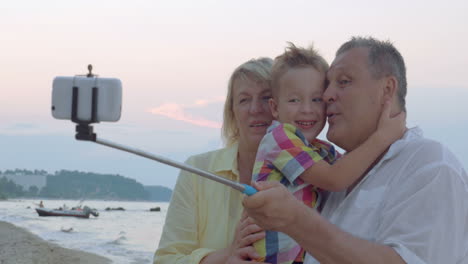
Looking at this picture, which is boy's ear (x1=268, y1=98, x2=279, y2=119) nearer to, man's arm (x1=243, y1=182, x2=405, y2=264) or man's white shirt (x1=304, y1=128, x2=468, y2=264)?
man's white shirt (x1=304, y1=128, x2=468, y2=264)

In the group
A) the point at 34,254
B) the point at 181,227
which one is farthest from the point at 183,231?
the point at 34,254

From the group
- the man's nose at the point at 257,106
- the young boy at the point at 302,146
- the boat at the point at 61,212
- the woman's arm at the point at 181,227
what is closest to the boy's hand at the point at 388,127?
the young boy at the point at 302,146

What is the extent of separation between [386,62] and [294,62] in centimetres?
71

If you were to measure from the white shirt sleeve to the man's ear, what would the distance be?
1.89 feet

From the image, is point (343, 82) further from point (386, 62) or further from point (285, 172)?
point (285, 172)

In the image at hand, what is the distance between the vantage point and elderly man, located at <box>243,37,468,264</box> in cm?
280

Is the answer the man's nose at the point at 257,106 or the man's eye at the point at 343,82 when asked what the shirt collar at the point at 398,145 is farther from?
the man's nose at the point at 257,106

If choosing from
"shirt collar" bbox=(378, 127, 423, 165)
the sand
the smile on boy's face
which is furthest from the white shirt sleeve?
the sand

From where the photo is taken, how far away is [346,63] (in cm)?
351

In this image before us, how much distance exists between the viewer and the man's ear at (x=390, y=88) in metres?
3.38

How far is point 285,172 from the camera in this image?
139 inches

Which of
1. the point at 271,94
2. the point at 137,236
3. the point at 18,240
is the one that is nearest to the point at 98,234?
the point at 137,236

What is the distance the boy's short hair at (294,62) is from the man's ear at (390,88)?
1.91ft

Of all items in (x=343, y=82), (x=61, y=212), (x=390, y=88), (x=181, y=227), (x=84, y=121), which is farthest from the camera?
(x=61, y=212)
